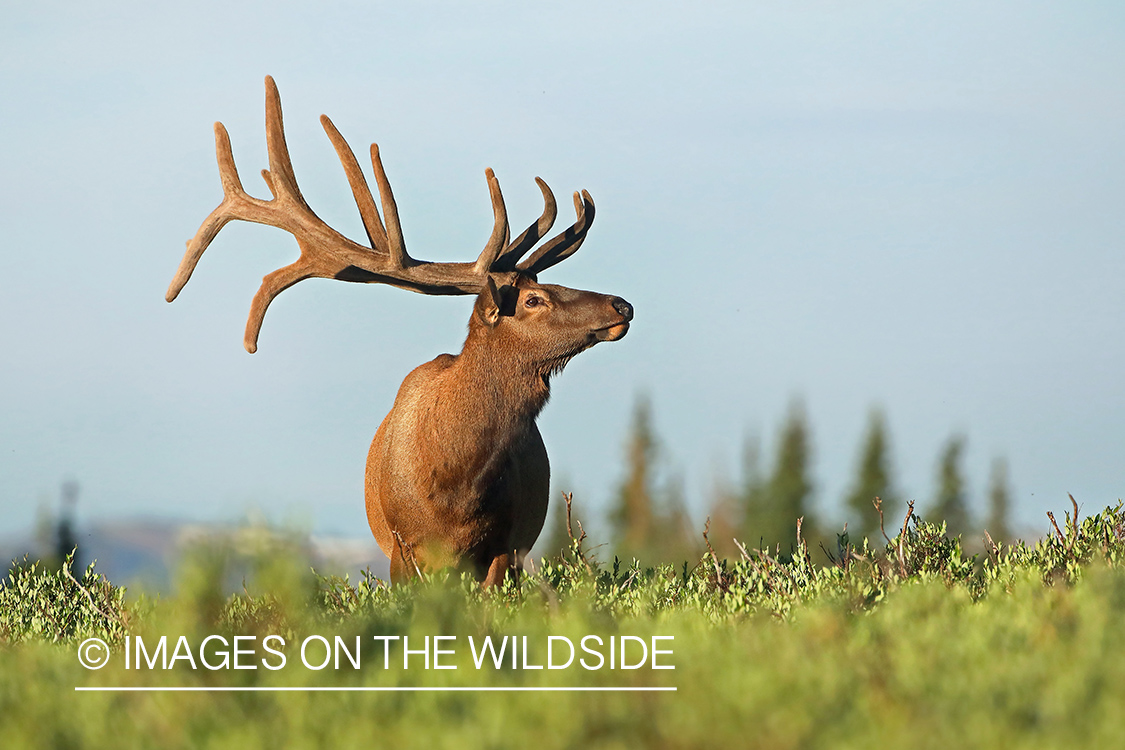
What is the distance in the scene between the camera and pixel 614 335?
8.49 metres

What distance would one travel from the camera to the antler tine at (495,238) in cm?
881

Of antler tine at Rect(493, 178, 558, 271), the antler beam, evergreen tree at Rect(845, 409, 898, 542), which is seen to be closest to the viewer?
the antler beam

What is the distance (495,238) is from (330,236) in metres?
1.27

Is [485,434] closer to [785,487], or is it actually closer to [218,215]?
[218,215]

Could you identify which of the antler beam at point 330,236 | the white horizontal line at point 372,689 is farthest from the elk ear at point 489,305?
the white horizontal line at point 372,689

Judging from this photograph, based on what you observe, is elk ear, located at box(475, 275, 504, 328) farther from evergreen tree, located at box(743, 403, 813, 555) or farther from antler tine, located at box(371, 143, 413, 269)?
evergreen tree, located at box(743, 403, 813, 555)

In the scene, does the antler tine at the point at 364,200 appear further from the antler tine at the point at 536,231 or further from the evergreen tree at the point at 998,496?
the evergreen tree at the point at 998,496

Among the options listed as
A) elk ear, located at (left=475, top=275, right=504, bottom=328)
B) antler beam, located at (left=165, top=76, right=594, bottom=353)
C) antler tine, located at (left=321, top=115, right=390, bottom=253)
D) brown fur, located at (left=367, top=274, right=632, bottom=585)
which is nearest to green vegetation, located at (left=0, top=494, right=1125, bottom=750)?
brown fur, located at (left=367, top=274, right=632, bottom=585)

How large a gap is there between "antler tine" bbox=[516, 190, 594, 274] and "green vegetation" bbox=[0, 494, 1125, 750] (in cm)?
423

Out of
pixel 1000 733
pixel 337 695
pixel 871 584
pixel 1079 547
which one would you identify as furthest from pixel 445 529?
pixel 1000 733

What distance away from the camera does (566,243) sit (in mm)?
10031

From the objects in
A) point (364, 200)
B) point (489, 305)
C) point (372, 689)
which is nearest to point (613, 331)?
point (489, 305)

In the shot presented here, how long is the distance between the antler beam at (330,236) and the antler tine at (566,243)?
17.7 inches

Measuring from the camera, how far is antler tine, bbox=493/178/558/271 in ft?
31.1
